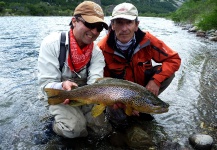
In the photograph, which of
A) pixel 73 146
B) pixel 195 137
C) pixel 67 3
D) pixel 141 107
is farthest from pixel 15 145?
pixel 67 3

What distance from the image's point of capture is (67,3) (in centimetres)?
12625

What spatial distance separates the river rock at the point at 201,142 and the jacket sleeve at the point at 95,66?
168 cm

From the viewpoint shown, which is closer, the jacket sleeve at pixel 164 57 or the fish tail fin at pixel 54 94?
the fish tail fin at pixel 54 94

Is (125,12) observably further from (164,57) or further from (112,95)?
(112,95)

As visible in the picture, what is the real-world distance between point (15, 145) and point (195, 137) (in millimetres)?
2649

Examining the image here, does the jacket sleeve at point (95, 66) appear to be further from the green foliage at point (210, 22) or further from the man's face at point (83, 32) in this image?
→ the green foliage at point (210, 22)

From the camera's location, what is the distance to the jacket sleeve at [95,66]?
158 inches

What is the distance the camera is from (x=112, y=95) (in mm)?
3402

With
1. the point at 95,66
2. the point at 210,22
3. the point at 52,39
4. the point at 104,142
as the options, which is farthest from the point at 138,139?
the point at 210,22

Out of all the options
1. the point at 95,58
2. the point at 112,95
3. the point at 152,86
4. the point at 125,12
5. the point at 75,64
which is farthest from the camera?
the point at 152,86

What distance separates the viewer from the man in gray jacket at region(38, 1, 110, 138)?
3.74 meters

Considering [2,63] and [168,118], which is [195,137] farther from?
[2,63]

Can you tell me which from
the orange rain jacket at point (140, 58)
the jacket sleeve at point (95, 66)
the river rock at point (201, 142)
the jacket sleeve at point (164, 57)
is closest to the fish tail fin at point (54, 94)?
the jacket sleeve at point (95, 66)

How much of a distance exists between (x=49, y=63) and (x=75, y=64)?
0.41m
